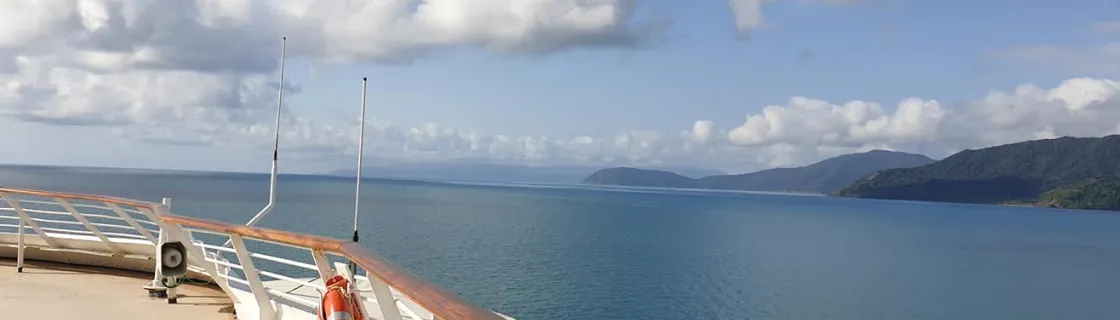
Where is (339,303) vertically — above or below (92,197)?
below

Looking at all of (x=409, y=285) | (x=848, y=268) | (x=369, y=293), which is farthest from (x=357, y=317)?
(x=848, y=268)

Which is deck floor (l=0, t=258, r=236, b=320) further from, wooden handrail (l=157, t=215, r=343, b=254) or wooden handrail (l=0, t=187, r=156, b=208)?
wooden handrail (l=157, t=215, r=343, b=254)

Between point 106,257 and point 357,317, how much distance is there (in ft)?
20.9

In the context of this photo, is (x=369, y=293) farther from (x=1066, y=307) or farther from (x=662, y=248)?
(x=662, y=248)

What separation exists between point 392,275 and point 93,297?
5476 millimetres

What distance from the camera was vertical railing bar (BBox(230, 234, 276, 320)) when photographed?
162 inches

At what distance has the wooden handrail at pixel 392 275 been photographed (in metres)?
1.79

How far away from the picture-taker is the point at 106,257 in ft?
27.5

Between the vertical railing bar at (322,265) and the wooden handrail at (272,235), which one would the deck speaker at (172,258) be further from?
the vertical railing bar at (322,265)

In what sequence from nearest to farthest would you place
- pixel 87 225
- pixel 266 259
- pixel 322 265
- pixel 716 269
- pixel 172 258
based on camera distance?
1. pixel 322 265
2. pixel 266 259
3. pixel 172 258
4. pixel 87 225
5. pixel 716 269

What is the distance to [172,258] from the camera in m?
5.43

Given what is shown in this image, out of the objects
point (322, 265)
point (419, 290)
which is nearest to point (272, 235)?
point (322, 265)

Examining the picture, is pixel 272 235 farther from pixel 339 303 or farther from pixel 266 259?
pixel 266 259

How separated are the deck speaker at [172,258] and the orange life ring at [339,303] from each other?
261cm
